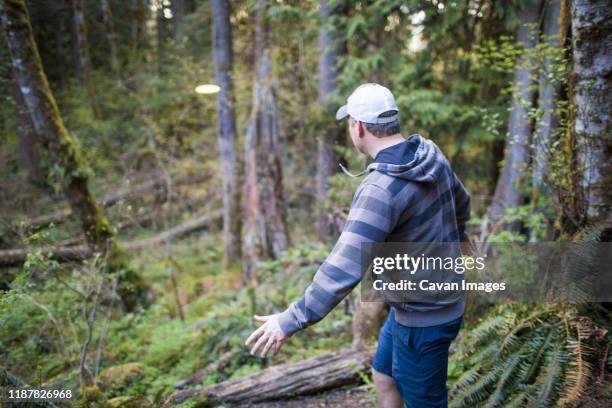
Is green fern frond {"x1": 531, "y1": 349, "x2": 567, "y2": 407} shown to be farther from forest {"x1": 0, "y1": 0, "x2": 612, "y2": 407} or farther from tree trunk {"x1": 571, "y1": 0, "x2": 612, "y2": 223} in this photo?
tree trunk {"x1": 571, "y1": 0, "x2": 612, "y2": 223}

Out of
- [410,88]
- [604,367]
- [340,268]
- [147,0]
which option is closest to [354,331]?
[604,367]

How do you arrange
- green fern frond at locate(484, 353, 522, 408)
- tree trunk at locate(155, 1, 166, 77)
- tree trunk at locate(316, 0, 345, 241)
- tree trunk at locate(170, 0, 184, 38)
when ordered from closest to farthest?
1. green fern frond at locate(484, 353, 522, 408)
2. tree trunk at locate(316, 0, 345, 241)
3. tree trunk at locate(155, 1, 166, 77)
4. tree trunk at locate(170, 0, 184, 38)

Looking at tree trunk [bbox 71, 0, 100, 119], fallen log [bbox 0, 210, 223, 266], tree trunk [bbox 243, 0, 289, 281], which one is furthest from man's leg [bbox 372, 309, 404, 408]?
tree trunk [bbox 71, 0, 100, 119]

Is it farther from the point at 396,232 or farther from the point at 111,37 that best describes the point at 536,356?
the point at 111,37

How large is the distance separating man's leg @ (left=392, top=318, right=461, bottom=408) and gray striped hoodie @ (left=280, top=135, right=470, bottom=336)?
0.06 m

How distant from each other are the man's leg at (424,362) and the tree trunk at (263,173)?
628 centimetres

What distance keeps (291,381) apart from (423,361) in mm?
1912

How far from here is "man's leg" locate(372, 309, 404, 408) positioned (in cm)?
261

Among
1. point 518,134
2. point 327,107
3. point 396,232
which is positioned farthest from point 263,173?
point 396,232

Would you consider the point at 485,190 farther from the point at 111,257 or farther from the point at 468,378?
the point at 111,257

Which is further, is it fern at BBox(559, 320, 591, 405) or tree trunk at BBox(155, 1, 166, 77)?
tree trunk at BBox(155, 1, 166, 77)

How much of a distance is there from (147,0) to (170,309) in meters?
9.04

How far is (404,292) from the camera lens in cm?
221

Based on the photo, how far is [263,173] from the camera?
8.45 metres
